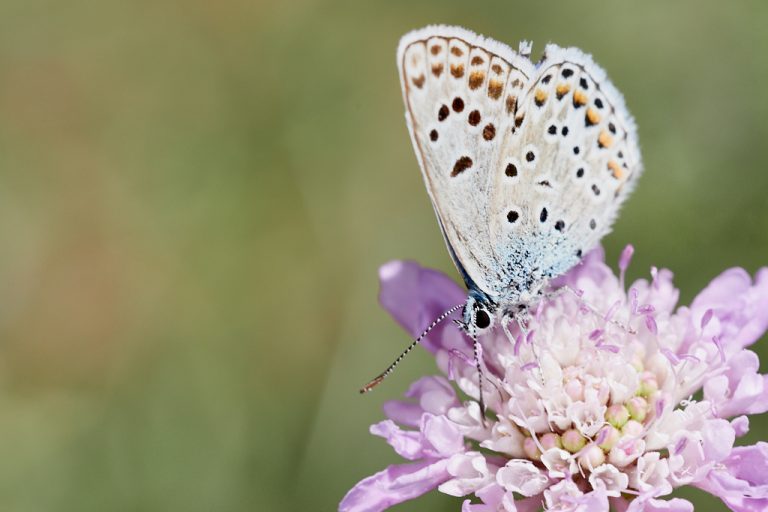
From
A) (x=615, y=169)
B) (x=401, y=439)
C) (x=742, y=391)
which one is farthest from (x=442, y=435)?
(x=615, y=169)

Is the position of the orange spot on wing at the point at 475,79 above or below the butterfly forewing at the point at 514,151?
above

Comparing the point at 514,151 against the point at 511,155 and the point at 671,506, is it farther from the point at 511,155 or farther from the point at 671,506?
the point at 671,506

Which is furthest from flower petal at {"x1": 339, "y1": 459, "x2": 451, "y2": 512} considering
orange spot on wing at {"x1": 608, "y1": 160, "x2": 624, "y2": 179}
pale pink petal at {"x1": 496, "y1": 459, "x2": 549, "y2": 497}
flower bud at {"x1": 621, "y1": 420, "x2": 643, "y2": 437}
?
orange spot on wing at {"x1": 608, "y1": 160, "x2": 624, "y2": 179}

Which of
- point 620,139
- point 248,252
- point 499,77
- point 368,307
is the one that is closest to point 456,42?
point 499,77

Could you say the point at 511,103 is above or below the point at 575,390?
above

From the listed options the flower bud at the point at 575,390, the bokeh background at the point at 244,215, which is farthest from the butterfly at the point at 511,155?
the bokeh background at the point at 244,215

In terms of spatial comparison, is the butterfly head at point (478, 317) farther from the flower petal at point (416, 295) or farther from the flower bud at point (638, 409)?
the flower bud at point (638, 409)
